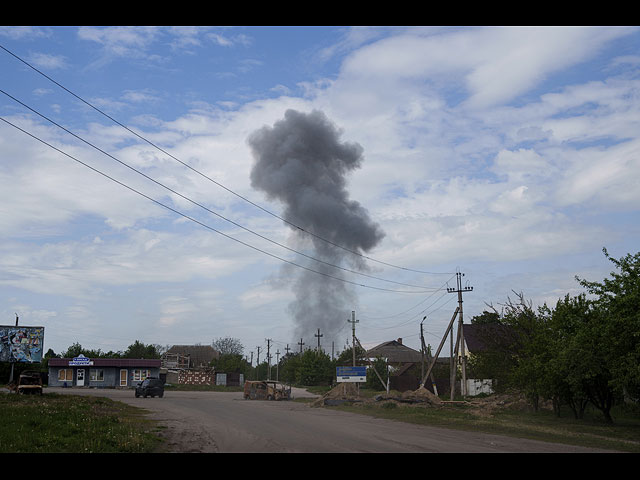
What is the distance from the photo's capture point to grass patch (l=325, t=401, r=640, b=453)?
19.3 metres

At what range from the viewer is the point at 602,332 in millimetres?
22484

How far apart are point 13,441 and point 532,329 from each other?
1246 inches

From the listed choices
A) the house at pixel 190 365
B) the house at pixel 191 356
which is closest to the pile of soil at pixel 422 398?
the house at pixel 190 365

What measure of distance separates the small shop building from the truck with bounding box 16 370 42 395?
32.7 meters

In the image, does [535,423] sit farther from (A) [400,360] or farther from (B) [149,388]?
(A) [400,360]

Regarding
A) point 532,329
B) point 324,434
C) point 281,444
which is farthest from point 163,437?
point 532,329

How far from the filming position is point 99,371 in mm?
74750

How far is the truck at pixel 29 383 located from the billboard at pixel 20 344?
1141cm

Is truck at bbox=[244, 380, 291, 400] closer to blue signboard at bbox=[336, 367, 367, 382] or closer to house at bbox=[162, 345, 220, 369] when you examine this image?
blue signboard at bbox=[336, 367, 367, 382]

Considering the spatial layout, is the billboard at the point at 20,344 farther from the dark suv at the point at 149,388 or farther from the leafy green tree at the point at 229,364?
the leafy green tree at the point at 229,364

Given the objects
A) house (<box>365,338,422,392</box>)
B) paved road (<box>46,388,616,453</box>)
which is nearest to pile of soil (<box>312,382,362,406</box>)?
paved road (<box>46,388,616,453</box>)

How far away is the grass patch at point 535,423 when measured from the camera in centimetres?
1933
